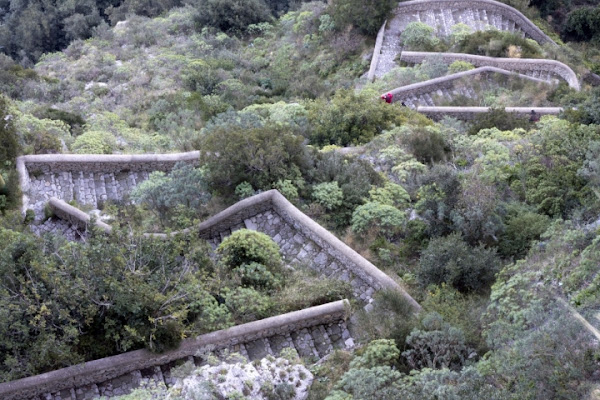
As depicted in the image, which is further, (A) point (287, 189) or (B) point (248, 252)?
(A) point (287, 189)

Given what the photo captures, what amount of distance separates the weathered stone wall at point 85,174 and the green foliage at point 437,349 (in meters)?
7.53

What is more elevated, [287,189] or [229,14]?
[287,189]

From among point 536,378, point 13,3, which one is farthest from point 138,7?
point 536,378

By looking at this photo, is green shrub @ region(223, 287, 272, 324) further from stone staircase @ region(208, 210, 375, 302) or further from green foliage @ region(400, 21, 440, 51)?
green foliage @ region(400, 21, 440, 51)

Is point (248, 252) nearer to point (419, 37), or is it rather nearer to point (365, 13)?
point (419, 37)

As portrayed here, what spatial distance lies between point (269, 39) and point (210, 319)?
2248cm

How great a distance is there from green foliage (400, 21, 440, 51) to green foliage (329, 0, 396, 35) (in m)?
1.13

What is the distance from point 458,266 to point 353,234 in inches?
95.2

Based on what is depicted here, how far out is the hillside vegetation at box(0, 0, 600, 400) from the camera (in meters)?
8.77

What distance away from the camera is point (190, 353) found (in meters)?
9.88

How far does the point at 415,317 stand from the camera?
976 centimetres

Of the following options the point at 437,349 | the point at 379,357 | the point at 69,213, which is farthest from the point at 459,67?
the point at 379,357

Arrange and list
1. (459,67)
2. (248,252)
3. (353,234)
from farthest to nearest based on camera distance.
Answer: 1. (459,67)
2. (353,234)
3. (248,252)

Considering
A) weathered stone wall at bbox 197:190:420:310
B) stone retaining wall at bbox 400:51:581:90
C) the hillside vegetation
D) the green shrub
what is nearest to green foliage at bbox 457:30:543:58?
the hillside vegetation
